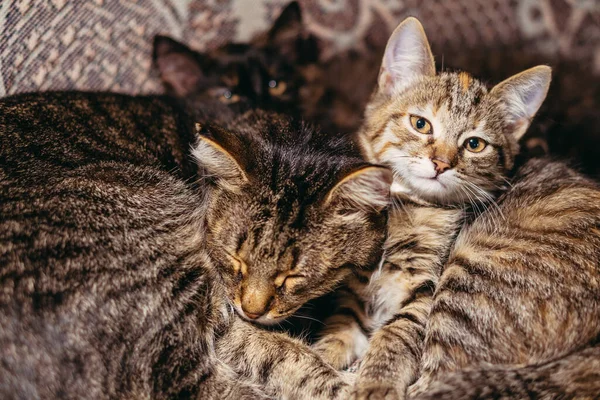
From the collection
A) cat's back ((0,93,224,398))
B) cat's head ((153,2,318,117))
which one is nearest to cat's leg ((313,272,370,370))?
cat's back ((0,93,224,398))

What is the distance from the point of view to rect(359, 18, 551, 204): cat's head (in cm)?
210

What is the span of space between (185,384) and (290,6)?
1851 mm

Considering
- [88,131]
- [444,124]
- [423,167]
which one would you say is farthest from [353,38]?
[88,131]

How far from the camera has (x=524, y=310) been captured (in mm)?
1733

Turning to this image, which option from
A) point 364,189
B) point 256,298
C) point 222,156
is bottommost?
point 256,298

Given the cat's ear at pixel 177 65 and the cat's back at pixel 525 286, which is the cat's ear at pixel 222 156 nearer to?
the cat's back at pixel 525 286

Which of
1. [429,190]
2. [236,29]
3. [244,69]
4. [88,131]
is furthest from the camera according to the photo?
[236,29]

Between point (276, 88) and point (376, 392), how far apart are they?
5.26 ft

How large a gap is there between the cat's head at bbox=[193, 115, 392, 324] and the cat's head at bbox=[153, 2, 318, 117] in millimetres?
820

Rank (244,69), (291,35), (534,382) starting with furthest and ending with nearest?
(291,35) < (244,69) < (534,382)

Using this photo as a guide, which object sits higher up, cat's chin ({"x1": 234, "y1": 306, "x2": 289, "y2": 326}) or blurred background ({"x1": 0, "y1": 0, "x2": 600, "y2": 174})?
blurred background ({"x1": 0, "y1": 0, "x2": 600, "y2": 174})

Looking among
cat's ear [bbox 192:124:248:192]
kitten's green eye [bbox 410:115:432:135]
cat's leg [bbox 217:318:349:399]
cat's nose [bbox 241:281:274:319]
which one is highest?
cat's ear [bbox 192:124:248:192]

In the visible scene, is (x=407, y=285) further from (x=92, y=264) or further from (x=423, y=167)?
(x=92, y=264)

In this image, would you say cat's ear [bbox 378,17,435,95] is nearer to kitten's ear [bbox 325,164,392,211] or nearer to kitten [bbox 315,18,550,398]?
kitten [bbox 315,18,550,398]
